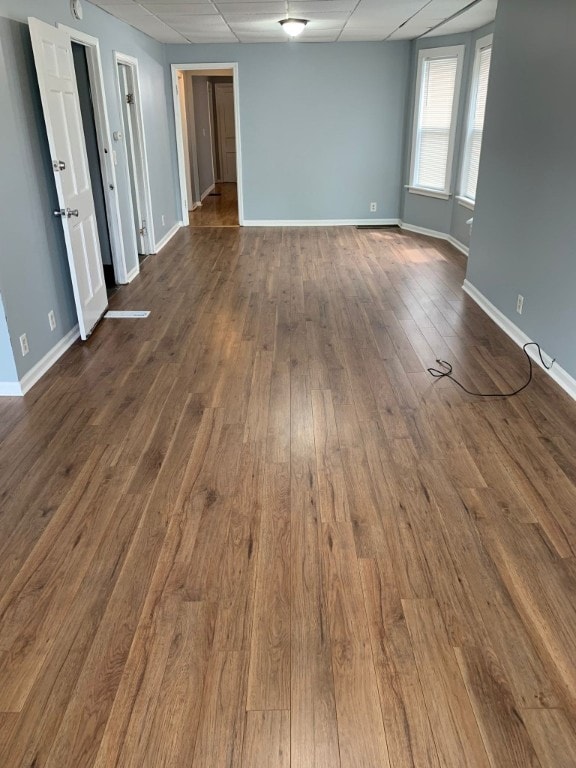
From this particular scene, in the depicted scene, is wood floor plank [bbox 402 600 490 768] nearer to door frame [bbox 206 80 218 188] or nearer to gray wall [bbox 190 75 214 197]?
gray wall [bbox 190 75 214 197]

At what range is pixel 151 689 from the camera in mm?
1654

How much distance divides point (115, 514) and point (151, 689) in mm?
875

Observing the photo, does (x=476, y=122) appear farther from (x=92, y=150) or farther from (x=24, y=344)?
(x=24, y=344)

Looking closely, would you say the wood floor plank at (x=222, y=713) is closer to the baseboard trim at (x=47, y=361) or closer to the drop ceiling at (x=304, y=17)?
the baseboard trim at (x=47, y=361)

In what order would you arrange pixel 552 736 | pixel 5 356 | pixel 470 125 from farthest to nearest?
pixel 470 125 → pixel 5 356 → pixel 552 736


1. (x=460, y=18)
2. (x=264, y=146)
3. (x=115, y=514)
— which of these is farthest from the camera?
(x=264, y=146)

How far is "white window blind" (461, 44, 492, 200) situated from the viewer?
6148 millimetres

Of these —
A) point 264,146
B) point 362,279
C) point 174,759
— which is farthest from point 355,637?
point 264,146

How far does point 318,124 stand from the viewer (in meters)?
7.81

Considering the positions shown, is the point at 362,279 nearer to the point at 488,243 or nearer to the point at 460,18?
the point at 488,243

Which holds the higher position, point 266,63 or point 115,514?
point 266,63

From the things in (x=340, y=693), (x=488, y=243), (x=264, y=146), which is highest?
(x=264, y=146)

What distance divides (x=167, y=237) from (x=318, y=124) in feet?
8.52

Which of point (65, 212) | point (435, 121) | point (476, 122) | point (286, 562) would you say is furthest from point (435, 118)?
point (286, 562)
